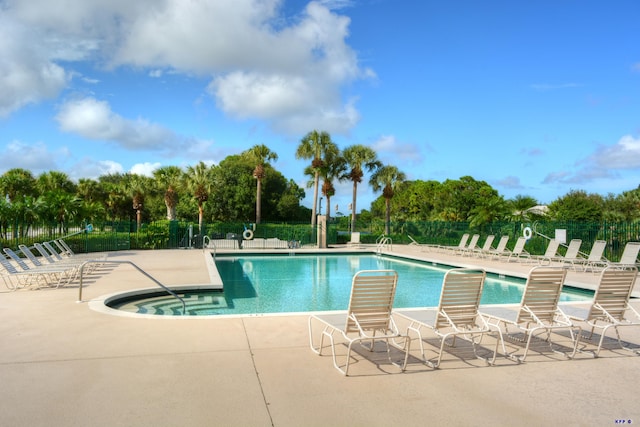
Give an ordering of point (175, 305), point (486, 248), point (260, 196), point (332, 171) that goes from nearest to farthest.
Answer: point (175, 305)
point (486, 248)
point (332, 171)
point (260, 196)

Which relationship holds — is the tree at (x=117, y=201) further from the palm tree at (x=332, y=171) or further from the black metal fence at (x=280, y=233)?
the black metal fence at (x=280, y=233)

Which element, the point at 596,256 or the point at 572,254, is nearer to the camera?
the point at 596,256

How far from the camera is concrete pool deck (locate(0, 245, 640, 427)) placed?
11.5 feet

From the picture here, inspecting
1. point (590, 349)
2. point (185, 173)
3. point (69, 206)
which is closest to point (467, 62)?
point (590, 349)

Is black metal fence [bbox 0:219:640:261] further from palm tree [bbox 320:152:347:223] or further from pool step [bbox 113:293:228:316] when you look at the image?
pool step [bbox 113:293:228:316]

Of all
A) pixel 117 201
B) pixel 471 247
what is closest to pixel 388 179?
pixel 471 247

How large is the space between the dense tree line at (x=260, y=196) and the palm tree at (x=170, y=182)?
0.25 feet

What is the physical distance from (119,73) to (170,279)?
9.56 m

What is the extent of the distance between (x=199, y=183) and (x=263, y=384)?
2917 cm

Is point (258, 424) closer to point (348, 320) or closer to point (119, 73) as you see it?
point (348, 320)

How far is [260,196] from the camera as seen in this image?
141 feet

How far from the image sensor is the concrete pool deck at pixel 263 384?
138 inches

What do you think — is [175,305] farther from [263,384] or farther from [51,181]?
[51,181]

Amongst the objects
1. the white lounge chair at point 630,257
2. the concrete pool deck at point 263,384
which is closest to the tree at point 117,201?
the white lounge chair at point 630,257
